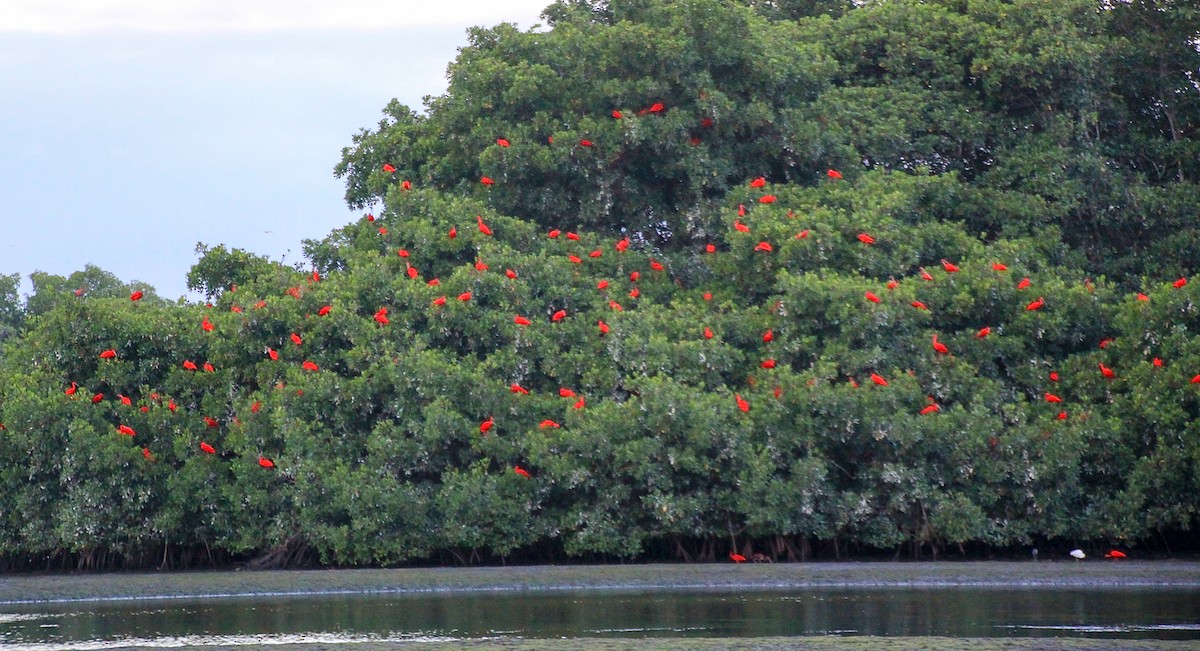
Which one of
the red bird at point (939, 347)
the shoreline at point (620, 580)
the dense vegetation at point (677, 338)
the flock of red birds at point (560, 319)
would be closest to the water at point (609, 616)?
the shoreline at point (620, 580)

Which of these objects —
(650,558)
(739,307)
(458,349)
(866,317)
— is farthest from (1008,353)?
(458,349)

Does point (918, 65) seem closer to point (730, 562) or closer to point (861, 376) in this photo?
point (861, 376)

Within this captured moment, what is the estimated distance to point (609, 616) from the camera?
10.8 meters

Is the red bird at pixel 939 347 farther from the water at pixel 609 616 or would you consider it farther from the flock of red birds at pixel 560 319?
the water at pixel 609 616

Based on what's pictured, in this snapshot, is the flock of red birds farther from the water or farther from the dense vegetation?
the water

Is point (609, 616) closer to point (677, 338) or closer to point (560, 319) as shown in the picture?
point (677, 338)

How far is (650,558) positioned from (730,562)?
3.28ft

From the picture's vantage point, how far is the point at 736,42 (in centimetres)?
1706

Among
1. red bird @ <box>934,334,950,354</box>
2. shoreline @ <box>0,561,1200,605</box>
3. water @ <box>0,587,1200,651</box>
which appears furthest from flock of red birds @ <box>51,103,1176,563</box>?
water @ <box>0,587,1200,651</box>

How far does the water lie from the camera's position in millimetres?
9820

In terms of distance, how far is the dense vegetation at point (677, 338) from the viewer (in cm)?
1420

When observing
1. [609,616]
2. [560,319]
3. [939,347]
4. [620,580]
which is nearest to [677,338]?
[560,319]

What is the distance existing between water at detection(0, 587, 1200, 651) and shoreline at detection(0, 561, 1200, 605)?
12.3 inches

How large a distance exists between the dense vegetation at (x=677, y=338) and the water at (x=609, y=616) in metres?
1.96
